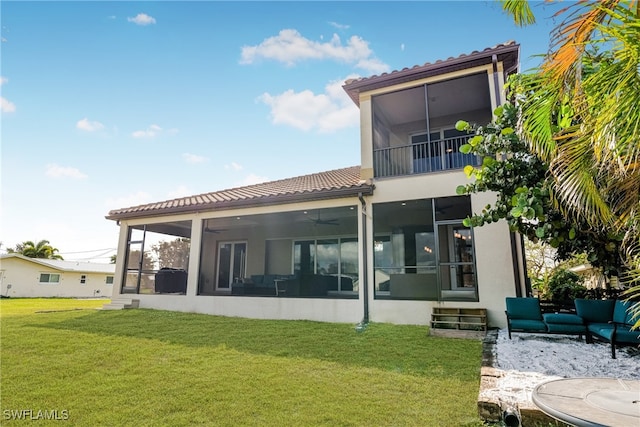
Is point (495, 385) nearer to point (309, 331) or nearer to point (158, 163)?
point (309, 331)

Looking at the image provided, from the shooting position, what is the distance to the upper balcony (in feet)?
29.5

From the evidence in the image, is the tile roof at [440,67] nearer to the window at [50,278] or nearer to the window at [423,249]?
the window at [423,249]

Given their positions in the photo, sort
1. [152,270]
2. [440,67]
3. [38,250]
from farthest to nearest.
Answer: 1. [38,250]
2. [152,270]
3. [440,67]

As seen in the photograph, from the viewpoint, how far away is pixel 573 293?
10.5 meters

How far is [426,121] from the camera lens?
1013 centimetres

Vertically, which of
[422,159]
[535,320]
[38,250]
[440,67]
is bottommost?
[535,320]

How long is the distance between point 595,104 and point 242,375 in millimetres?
4987

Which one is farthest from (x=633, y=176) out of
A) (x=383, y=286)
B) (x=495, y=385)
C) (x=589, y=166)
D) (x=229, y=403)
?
(x=383, y=286)

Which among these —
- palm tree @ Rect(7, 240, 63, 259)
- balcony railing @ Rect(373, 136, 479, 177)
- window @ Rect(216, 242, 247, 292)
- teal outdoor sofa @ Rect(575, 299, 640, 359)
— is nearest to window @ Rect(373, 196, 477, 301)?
balcony railing @ Rect(373, 136, 479, 177)

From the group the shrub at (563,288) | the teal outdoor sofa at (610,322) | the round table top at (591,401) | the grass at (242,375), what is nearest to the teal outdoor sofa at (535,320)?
the teal outdoor sofa at (610,322)

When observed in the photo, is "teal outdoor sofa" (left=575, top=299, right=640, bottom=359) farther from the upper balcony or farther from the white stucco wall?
the white stucco wall

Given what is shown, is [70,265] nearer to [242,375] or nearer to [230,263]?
[230,263]

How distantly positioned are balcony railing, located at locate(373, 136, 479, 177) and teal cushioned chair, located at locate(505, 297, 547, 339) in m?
3.55

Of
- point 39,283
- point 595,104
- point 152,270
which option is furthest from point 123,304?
point 39,283
